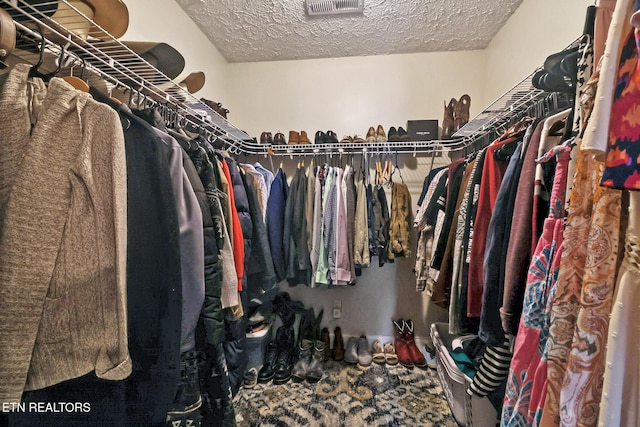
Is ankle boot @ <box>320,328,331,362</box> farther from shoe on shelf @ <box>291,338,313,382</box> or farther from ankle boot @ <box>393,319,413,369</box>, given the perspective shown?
ankle boot @ <box>393,319,413,369</box>

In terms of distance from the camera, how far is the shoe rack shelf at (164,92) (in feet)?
2.25

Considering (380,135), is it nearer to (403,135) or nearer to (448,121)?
(403,135)

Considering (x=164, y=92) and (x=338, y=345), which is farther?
(x=338, y=345)

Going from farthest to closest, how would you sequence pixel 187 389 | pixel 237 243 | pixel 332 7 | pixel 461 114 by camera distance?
1. pixel 461 114
2. pixel 332 7
3. pixel 237 243
4. pixel 187 389

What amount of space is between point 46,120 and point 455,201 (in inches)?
58.6

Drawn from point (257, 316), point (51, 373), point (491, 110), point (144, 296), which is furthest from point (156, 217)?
point (491, 110)

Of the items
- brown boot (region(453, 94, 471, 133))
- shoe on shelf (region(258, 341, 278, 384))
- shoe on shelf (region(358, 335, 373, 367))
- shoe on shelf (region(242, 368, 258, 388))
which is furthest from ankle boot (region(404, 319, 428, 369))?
brown boot (region(453, 94, 471, 133))

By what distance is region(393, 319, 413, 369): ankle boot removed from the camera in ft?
6.18

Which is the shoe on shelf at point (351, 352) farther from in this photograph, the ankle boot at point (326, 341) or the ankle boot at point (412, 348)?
the ankle boot at point (412, 348)

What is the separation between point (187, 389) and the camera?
871 millimetres

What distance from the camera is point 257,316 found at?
6.25ft

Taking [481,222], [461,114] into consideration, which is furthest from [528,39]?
[481,222]

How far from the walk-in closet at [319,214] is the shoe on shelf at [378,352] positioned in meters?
0.02

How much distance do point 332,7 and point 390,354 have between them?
8.03ft
